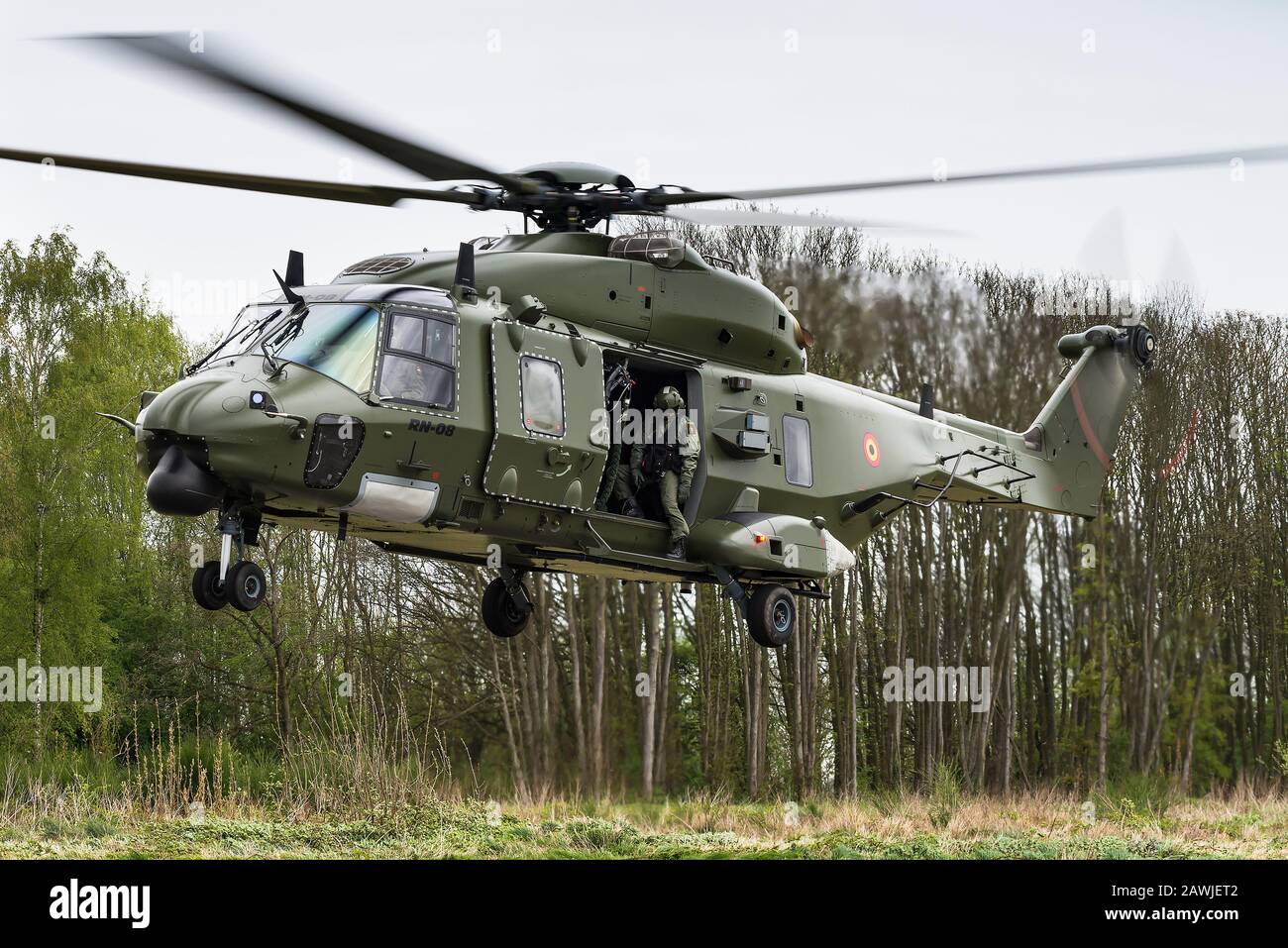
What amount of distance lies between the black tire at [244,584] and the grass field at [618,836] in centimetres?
310

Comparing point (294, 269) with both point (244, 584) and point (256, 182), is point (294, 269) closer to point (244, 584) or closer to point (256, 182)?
point (256, 182)

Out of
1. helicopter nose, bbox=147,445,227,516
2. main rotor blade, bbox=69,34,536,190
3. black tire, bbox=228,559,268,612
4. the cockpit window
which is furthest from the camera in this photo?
the cockpit window

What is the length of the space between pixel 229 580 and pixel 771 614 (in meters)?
6.60

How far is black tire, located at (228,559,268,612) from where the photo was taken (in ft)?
39.6

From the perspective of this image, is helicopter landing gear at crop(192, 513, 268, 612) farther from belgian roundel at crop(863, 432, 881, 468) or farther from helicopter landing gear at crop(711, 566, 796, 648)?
belgian roundel at crop(863, 432, 881, 468)

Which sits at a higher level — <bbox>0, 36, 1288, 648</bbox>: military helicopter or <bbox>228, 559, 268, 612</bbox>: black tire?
<bbox>0, 36, 1288, 648</bbox>: military helicopter

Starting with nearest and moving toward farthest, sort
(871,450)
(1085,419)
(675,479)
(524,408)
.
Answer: (524,408) < (675,479) < (871,450) < (1085,419)

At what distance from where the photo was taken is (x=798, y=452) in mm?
16875

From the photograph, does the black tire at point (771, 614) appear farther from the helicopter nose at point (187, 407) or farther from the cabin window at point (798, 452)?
the helicopter nose at point (187, 407)

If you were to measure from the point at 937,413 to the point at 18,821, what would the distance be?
12514 millimetres

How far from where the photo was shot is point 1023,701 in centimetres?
3703

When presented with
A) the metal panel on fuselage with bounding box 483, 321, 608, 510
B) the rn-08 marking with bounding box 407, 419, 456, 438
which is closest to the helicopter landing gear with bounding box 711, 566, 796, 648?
the metal panel on fuselage with bounding box 483, 321, 608, 510

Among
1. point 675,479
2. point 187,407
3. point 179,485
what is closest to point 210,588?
point 179,485

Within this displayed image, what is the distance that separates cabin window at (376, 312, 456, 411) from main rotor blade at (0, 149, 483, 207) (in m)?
1.49
